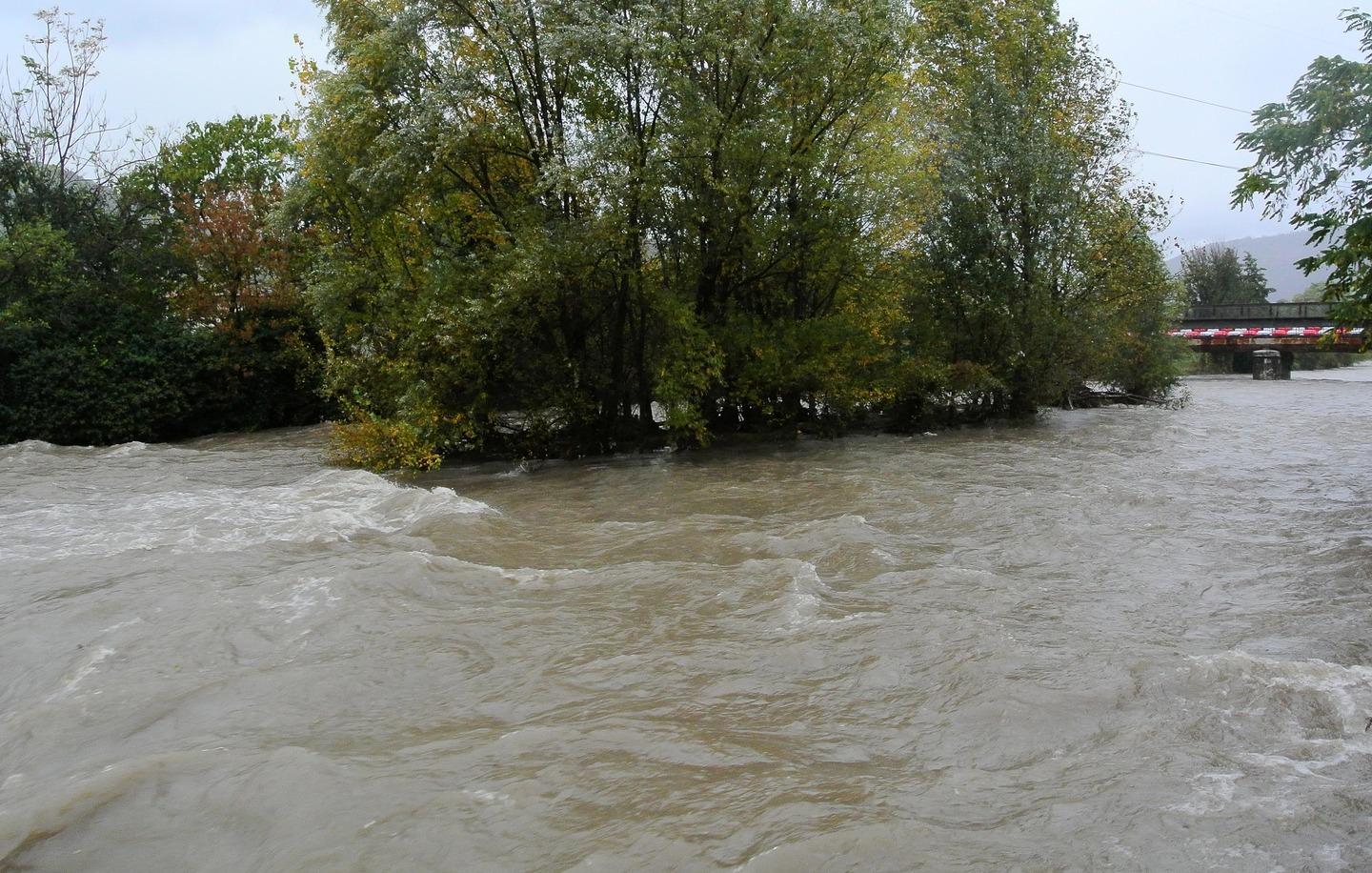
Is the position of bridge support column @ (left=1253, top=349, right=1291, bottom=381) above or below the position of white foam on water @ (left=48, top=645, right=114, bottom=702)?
above

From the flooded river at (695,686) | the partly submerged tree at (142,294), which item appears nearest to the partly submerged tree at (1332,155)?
the flooded river at (695,686)

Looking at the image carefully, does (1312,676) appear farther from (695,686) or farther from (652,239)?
(652,239)

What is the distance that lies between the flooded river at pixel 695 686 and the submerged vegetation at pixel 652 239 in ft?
16.2

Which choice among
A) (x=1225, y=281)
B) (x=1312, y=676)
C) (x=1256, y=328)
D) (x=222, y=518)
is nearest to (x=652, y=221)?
(x=222, y=518)

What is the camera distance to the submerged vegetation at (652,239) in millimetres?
14211

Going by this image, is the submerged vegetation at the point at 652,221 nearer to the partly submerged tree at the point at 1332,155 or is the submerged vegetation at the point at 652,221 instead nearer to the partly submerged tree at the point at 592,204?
the partly submerged tree at the point at 592,204

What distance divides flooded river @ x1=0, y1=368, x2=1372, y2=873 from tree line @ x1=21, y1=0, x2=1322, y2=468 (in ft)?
16.2

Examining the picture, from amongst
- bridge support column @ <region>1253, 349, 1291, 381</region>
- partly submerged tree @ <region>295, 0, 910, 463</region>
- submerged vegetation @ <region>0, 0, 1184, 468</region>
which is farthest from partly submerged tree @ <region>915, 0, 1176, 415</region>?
bridge support column @ <region>1253, 349, 1291, 381</region>

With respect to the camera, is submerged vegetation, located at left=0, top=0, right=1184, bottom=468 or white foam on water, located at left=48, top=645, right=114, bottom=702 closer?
white foam on water, located at left=48, top=645, right=114, bottom=702

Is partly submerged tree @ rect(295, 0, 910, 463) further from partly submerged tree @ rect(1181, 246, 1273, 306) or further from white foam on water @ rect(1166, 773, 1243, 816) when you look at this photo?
partly submerged tree @ rect(1181, 246, 1273, 306)

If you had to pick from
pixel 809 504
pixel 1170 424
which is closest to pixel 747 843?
pixel 809 504

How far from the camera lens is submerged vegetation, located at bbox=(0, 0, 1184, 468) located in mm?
14211

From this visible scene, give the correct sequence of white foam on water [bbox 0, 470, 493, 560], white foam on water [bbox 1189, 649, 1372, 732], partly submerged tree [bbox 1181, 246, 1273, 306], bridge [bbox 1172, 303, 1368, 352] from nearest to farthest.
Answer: white foam on water [bbox 1189, 649, 1372, 732] < white foam on water [bbox 0, 470, 493, 560] < bridge [bbox 1172, 303, 1368, 352] < partly submerged tree [bbox 1181, 246, 1273, 306]

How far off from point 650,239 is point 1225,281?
46.5 metres
